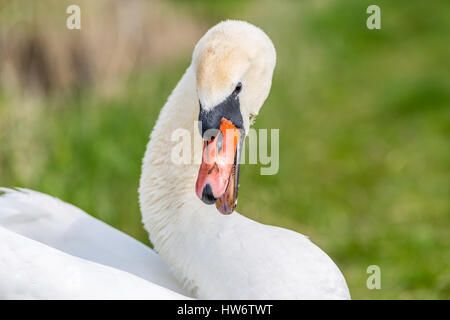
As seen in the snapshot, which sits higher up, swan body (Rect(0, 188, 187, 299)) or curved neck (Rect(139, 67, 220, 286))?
curved neck (Rect(139, 67, 220, 286))

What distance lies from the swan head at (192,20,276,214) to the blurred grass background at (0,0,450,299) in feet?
5.68

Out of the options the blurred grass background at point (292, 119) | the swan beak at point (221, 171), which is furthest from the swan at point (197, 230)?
the blurred grass background at point (292, 119)

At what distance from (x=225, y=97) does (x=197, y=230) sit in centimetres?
48

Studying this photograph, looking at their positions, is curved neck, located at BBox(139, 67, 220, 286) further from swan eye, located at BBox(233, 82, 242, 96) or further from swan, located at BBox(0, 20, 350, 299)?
swan eye, located at BBox(233, 82, 242, 96)

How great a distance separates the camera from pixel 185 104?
270 centimetres

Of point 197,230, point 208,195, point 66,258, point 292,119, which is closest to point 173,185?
point 197,230

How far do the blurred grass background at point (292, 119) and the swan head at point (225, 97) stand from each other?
1730 mm

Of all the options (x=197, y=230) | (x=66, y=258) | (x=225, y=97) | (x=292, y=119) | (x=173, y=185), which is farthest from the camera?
(x=292, y=119)

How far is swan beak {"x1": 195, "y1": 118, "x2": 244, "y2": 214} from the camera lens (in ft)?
7.68

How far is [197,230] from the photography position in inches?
100

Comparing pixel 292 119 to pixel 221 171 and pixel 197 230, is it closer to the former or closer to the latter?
pixel 197 230

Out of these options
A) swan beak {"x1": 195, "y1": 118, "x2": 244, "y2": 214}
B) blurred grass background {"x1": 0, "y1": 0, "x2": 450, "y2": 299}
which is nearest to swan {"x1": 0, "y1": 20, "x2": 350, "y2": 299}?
swan beak {"x1": 195, "y1": 118, "x2": 244, "y2": 214}

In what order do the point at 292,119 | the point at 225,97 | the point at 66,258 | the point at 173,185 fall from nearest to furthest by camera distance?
the point at 66,258
the point at 225,97
the point at 173,185
the point at 292,119
